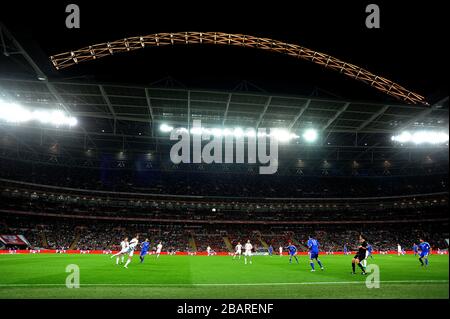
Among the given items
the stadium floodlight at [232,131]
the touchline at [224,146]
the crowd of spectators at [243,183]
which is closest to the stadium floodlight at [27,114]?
the stadium floodlight at [232,131]

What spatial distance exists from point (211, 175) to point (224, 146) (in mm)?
20459

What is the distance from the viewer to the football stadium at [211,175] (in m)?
16.4

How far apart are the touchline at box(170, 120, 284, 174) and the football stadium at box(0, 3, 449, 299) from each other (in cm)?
33

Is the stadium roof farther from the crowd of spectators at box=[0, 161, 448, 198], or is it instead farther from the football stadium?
the crowd of spectators at box=[0, 161, 448, 198]

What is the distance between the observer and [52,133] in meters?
42.8

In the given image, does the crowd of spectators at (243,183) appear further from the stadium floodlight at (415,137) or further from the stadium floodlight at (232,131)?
the stadium floodlight at (232,131)

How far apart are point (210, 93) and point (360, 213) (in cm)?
4796

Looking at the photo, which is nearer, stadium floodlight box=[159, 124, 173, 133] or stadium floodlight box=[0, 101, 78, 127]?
stadium floodlight box=[0, 101, 78, 127]

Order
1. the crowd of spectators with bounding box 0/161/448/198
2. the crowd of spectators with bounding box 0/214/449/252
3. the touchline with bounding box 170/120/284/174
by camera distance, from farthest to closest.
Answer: the crowd of spectators with bounding box 0/161/448/198
the crowd of spectators with bounding box 0/214/449/252
the touchline with bounding box 170/120/284/174

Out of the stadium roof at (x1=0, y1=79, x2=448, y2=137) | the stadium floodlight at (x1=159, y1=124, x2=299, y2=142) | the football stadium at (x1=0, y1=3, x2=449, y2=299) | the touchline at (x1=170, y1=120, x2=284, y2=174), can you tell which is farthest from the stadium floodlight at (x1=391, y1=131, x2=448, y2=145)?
the touchline at (x1=170, y1=120, x2=284, y2=174)

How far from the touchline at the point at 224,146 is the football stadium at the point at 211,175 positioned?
0.33 meters

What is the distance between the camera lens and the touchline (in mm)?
37062

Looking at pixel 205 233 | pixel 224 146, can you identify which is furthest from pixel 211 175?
pixel 224 146

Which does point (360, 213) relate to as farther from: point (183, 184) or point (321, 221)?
point (183, 184)
